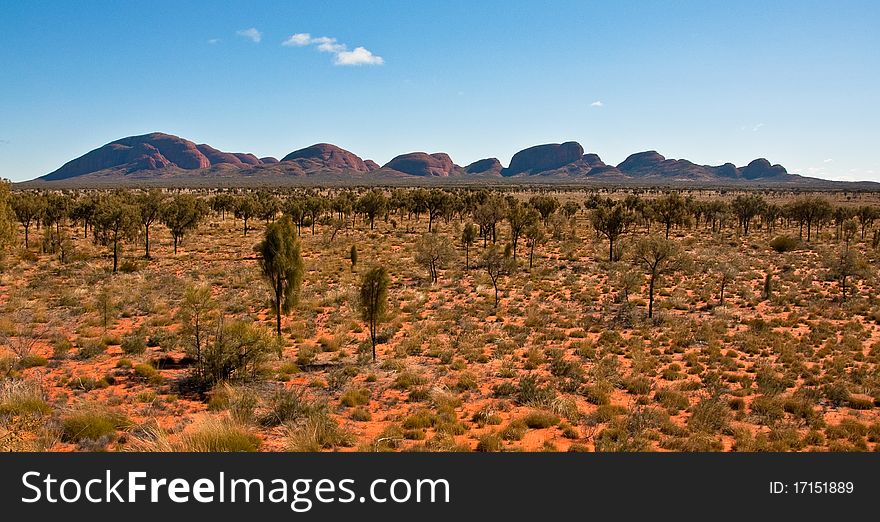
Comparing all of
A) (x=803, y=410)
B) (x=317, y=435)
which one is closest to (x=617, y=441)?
(x=803, y=410)

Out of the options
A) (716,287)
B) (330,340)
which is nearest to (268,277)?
(330,340)

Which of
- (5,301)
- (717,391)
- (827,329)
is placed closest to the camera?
(717,391)

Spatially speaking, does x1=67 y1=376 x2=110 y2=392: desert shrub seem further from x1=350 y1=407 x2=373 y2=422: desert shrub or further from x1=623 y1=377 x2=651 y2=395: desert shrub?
x1=623 y1=377 x2=651 y2=395: desert shrub

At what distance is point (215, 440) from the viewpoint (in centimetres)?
998

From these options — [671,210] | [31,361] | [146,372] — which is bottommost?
[146,372]

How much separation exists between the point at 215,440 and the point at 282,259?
11229 millimetres

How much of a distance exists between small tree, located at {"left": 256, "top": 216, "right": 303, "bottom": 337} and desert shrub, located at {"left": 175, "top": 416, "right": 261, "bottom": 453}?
406 inches

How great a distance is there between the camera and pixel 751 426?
44.5 feet

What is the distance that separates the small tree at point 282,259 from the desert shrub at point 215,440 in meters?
10.3

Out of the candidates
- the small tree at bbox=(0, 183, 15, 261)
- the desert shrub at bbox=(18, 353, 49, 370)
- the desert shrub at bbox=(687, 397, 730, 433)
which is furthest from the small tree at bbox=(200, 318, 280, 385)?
the desert shrub at bbox=(687, 397, 730, 433)

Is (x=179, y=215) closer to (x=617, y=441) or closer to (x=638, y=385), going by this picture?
(x=638, y=385)

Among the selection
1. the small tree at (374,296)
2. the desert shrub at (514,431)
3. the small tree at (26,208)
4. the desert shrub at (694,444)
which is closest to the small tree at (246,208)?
the small tree at (26,208)
